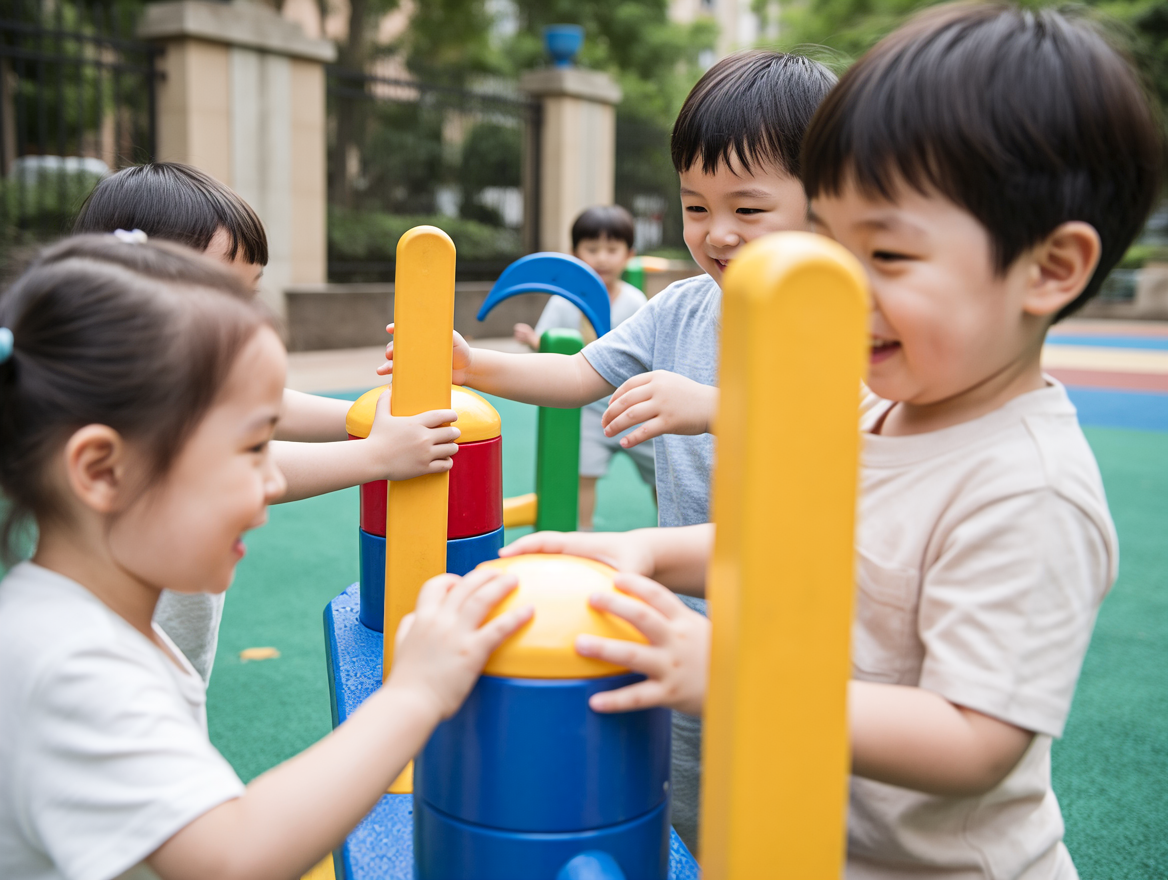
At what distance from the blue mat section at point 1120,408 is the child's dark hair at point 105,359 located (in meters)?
7.91

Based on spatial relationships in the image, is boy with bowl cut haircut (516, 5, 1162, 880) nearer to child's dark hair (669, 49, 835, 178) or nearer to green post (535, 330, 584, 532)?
child's dark hair (669, 49, 835, 178)

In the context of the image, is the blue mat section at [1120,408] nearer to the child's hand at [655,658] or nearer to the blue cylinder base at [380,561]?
the blue cylinder base at [380,561]

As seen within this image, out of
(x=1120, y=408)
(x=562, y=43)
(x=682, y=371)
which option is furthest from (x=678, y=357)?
(x=562, y=43)

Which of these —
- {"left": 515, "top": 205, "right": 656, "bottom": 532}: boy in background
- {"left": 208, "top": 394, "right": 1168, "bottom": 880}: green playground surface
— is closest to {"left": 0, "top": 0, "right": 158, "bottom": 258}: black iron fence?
{"left": 515, "top": 205, "right": 656, "bottom": 532}: boy in background

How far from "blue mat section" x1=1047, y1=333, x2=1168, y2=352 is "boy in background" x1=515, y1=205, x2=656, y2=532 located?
1059 centimetres

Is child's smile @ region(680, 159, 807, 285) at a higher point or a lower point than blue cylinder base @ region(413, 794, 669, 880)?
higher

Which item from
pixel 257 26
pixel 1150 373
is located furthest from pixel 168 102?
pixel 1150 373

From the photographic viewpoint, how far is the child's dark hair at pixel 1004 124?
3.03ft

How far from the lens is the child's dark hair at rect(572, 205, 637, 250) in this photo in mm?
5773

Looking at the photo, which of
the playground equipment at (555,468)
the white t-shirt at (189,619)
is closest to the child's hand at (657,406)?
the white t-shirt at (189,619)

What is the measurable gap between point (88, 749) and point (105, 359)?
1.21 ft

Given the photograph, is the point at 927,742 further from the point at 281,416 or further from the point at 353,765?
the point at 281,416

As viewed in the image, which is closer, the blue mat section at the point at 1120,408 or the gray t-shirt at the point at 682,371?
the gray t-shirt at the point at 682,371

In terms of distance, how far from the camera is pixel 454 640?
91 cm
